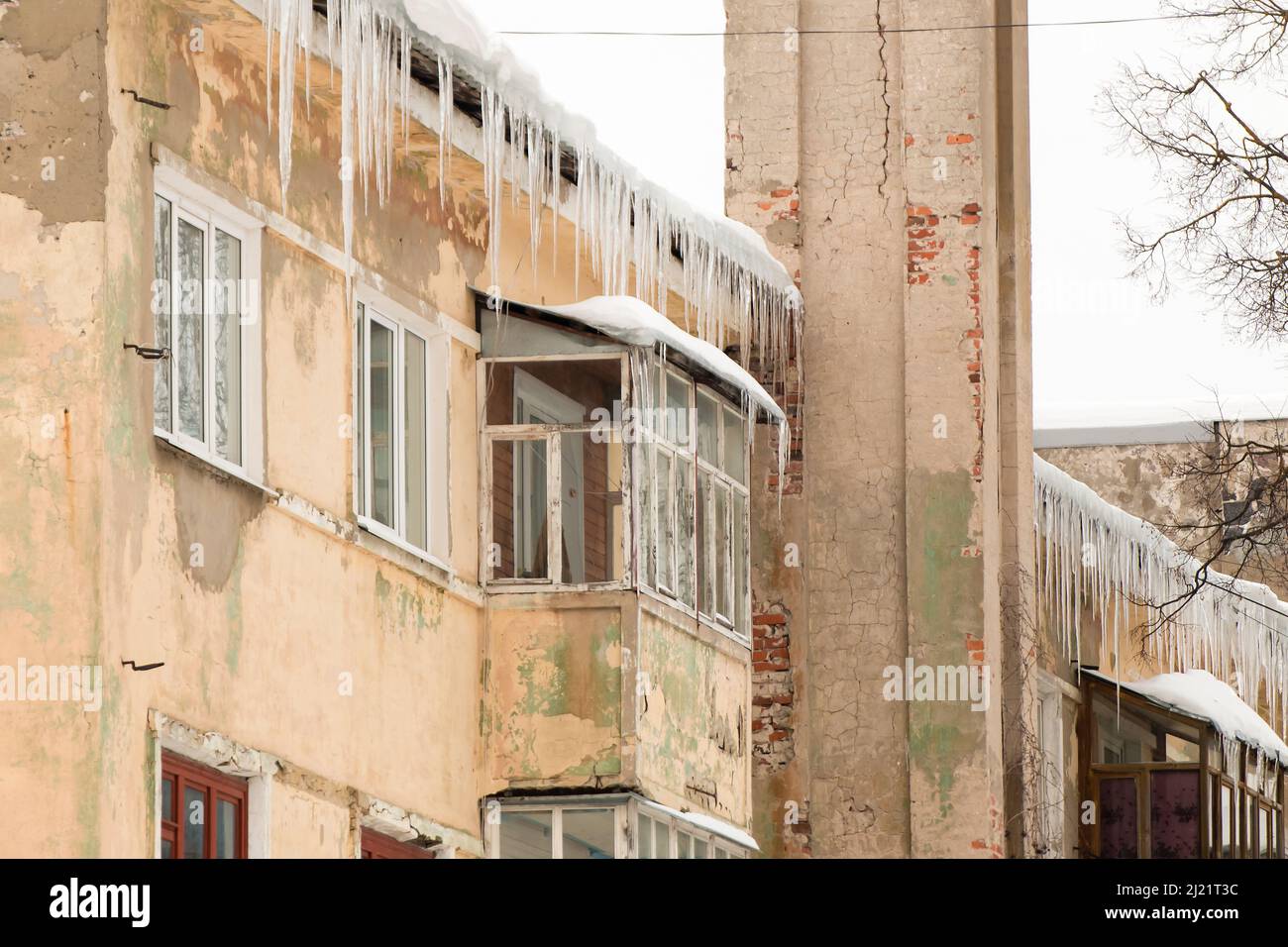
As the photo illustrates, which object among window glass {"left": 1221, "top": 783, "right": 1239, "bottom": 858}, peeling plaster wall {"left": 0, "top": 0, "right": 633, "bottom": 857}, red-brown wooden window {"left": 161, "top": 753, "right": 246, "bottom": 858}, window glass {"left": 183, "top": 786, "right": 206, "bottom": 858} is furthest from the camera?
window glass {"left": 1221, "top": 783, "right": 1239, "bottom": 858}

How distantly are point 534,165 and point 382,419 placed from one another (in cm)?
161

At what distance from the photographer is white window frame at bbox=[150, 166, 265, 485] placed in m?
11.0

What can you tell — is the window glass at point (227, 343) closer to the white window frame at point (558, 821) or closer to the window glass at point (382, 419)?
the window glass at point (382, 419)

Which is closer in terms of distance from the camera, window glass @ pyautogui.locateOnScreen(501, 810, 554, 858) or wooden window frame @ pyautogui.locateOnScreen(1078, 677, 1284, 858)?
window glass @ pyautogui.locateOnScreen(501, 810, 554, 858)

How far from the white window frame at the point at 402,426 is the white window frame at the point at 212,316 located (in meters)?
0.98

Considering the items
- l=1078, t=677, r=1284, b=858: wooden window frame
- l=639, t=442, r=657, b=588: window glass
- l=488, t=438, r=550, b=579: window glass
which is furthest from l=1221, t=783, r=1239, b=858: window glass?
l=488, t=438, r=550, b=579: window glass

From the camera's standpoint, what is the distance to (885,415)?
17.8 m

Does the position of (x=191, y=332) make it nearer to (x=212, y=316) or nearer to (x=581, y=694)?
(x=212, y=316)

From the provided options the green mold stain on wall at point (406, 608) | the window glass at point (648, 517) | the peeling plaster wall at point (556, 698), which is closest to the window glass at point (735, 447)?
the window glass at point (648, 517)

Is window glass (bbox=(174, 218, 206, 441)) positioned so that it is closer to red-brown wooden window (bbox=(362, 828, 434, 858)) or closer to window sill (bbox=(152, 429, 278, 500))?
window sill (bbox=(152, 429, 278, 500))

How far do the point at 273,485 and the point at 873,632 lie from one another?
6882mm

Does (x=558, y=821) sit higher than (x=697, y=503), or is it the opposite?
(x=697, y=503)

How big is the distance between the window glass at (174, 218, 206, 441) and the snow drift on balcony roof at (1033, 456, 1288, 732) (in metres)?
8.57

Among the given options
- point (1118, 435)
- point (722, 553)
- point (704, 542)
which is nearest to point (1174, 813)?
point (722, 553)
